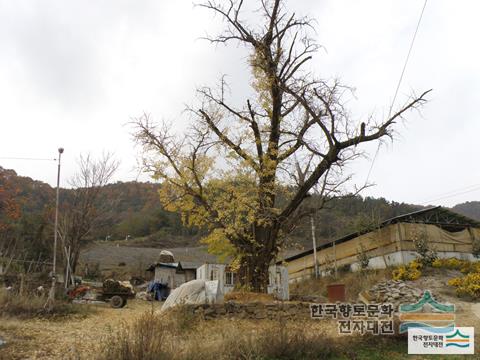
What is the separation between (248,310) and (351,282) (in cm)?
1088

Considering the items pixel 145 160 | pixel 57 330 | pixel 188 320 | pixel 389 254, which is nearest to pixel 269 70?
pixel 145 160

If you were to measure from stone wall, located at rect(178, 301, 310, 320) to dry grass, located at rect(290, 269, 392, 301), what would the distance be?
577 cm

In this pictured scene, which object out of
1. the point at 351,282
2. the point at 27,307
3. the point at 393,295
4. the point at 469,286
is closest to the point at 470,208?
the point at 351,282

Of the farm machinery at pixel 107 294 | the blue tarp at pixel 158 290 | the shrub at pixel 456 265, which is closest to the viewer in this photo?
the shrub at pixel 456 265

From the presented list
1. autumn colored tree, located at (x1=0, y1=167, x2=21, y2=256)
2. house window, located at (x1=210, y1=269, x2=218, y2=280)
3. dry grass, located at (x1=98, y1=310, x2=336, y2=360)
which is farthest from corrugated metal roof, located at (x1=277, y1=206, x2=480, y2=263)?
autumn colored tree, located at (x1=0, y1=167, x2=21, y2=256)

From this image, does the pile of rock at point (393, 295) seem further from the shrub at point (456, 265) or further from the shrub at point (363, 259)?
the shrub at point (363, 259)

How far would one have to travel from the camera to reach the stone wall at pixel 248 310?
12906mm

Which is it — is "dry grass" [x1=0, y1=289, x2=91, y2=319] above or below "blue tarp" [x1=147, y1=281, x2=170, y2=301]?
above

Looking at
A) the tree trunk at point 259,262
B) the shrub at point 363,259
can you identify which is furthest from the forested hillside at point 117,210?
the tree trunk at point 259,262

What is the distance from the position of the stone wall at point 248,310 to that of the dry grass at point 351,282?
227 inches

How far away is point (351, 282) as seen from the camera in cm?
2244

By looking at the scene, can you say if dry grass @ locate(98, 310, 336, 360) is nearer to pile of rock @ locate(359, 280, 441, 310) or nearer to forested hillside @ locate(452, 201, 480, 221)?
pile of rock @ locate(359, 280, 441, 310)

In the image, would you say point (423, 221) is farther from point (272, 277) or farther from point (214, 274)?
point (214, 274)

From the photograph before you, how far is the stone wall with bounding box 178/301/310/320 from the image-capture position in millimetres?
12906
